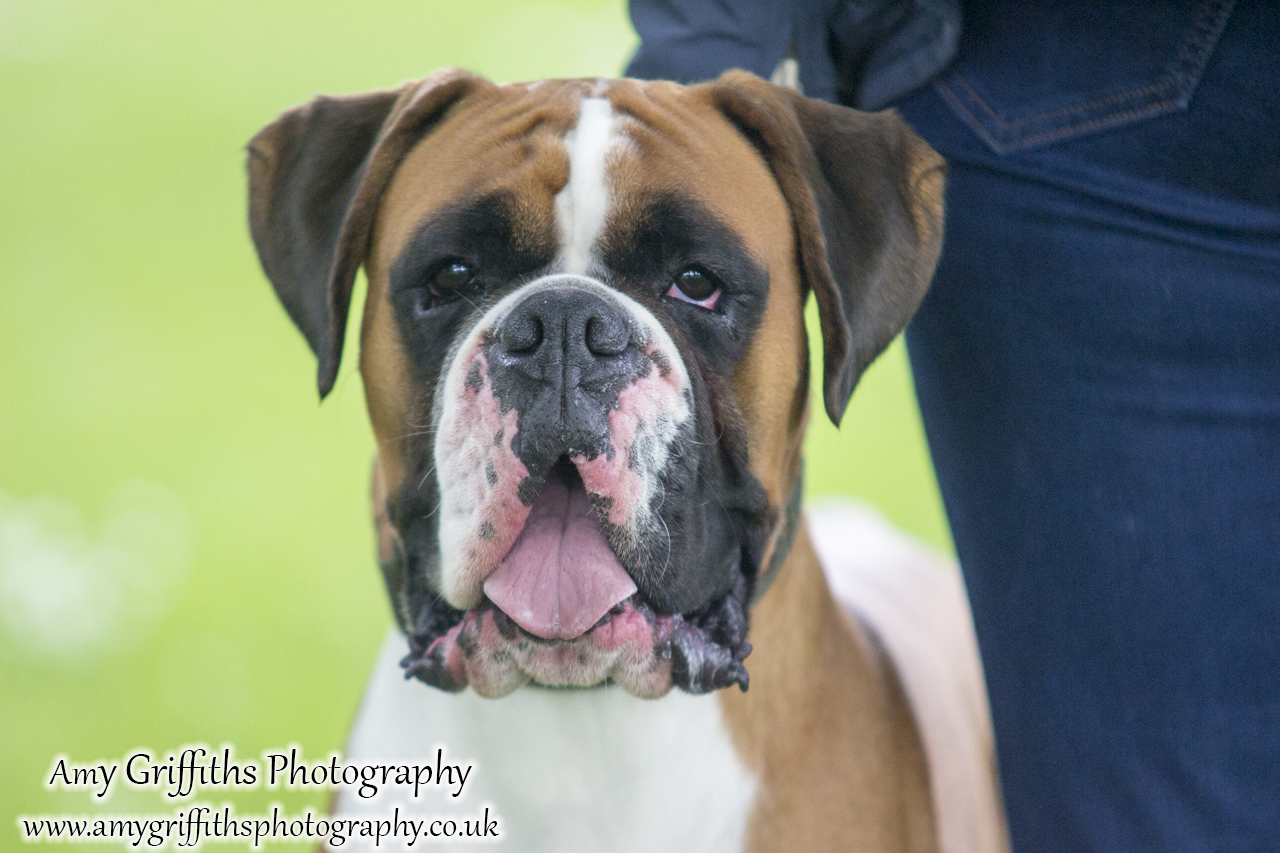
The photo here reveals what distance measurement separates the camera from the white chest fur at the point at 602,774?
2053 mm

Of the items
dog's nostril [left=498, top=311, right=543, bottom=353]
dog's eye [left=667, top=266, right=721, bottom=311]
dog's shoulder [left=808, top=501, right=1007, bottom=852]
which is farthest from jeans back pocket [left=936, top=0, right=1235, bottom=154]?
dog's shoulder [left=808, top=501, right=1007, bottom=852]

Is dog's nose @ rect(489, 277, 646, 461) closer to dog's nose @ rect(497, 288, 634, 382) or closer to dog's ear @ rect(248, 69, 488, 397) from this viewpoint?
dog's nose @ rect(497, 288, 634, 382)

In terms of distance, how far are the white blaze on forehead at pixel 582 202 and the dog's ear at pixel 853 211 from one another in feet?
0.95

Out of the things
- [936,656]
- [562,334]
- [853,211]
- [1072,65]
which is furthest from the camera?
[936,656]

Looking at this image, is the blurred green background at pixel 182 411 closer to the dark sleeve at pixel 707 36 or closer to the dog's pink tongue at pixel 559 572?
the dog's pink tongue at pixel 559 572

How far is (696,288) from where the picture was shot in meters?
2.00

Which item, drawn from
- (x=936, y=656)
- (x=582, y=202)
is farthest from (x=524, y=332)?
(x=936, y=656)

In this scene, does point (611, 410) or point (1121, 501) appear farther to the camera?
point (1121, 501)

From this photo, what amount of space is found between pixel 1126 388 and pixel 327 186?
1.35 m

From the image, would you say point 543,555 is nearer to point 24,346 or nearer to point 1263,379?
point 1263,379

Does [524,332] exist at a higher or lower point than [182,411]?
higher

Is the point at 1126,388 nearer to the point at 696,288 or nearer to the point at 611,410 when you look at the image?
the point at 696,288

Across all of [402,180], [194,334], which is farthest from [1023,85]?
[194,334]

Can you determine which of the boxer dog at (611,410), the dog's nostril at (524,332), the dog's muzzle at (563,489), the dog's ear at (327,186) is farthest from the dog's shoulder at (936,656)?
the dog's ear at (327,186)
